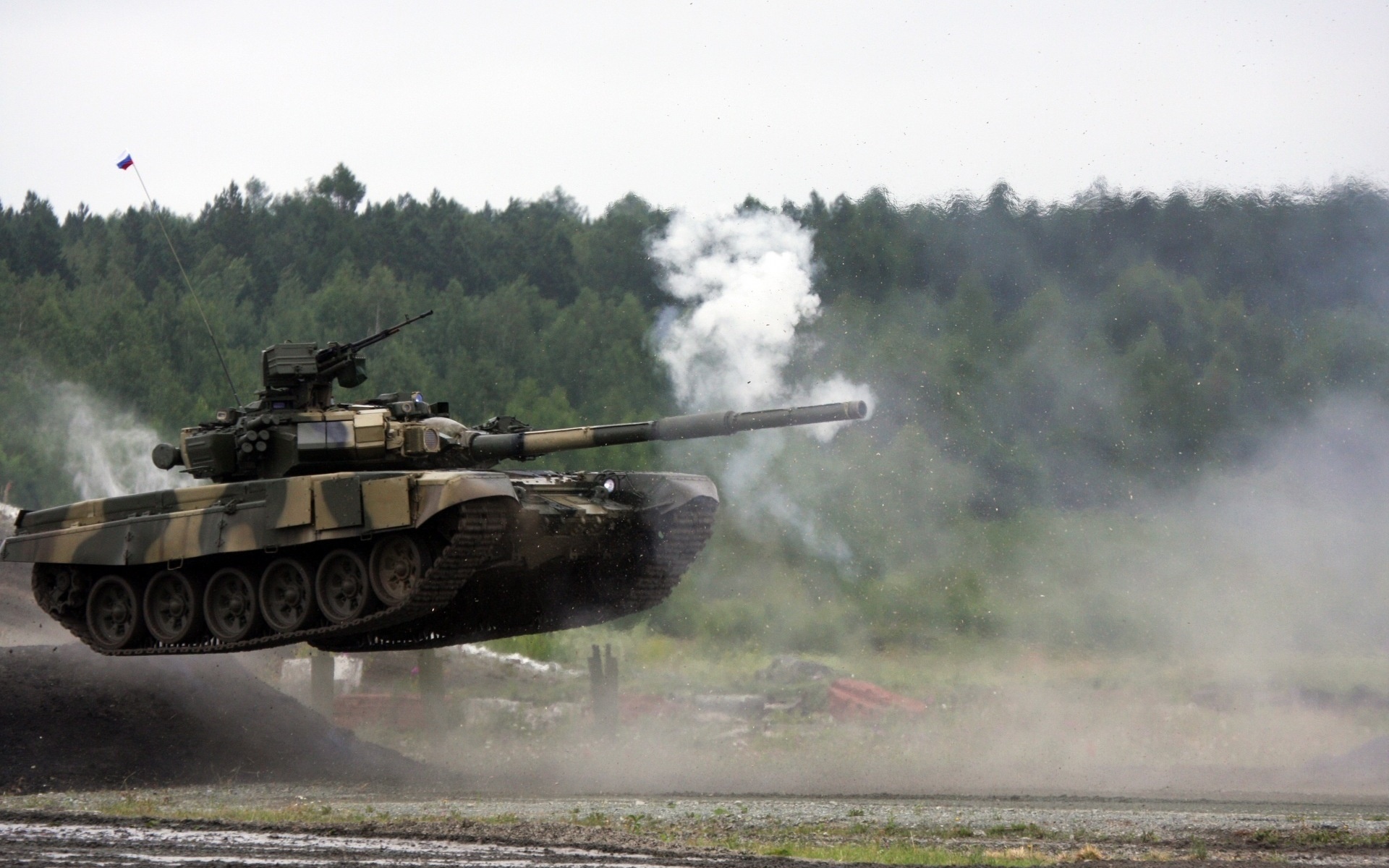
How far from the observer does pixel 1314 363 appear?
81.7 ft

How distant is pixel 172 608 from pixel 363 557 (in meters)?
3.51

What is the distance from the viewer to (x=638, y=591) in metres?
20.3

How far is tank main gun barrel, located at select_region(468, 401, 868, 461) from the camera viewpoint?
16.8 metres

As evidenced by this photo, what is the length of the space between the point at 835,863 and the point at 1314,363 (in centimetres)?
1607

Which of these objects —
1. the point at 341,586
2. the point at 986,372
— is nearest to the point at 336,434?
the point at 341,586

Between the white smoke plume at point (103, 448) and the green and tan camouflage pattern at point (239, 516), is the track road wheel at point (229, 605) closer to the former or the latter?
the green and tan camouflage pattern at point (239, 516)

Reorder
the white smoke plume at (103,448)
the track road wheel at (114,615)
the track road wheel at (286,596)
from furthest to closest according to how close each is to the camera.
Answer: the white smoke plume at (103,448), the track road wheel at (114,615), the track road wheel at (286,596)

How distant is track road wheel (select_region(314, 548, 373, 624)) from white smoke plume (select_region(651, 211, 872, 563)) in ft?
24.4

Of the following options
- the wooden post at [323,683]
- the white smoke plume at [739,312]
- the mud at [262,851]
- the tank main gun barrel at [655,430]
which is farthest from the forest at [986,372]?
the mud at [262,851]

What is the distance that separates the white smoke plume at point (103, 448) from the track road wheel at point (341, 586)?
69.3 feet

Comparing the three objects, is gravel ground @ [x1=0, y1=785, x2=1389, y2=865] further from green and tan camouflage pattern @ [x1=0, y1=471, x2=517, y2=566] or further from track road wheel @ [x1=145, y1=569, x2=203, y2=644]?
green and tan camouflage pattern @ [x1=0, y1=471, x2=517, y2=566]

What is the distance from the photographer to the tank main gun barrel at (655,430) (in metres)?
16.8

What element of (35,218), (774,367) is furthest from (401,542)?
(35,218)

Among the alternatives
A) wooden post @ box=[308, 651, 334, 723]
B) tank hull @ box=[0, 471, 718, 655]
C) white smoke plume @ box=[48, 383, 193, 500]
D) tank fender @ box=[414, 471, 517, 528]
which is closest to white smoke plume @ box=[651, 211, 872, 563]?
tank hull @ box=[0, 471, 718, 655]
